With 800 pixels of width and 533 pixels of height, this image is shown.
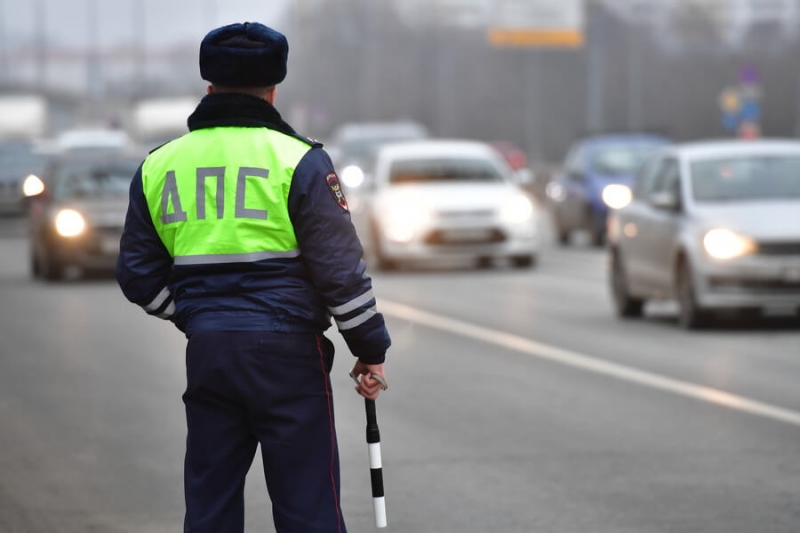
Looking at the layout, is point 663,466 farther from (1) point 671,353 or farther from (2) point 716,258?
(2) point 716,258

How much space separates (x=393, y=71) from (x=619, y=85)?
22526mm

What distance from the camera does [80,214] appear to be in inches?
920

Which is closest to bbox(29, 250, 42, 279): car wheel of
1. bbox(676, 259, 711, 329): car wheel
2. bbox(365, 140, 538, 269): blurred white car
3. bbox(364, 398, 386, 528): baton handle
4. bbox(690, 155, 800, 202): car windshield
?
bbox(365, 140, 538, 269): blurred white car

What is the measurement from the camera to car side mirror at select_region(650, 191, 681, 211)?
16.2m

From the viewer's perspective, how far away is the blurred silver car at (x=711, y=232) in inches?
607

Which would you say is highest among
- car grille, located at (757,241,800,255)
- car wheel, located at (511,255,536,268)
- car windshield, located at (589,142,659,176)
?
car windshield, located at (589,142,659,176)

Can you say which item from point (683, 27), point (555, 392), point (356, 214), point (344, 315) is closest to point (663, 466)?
point (555, 392)

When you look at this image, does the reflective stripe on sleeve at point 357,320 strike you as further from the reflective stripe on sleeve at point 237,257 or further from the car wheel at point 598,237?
the car wheel at point 598,237

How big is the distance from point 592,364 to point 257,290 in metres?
8.72

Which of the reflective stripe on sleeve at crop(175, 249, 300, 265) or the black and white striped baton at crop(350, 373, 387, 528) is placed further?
the black and white striped baton at crop(350, 373, 387, 528)

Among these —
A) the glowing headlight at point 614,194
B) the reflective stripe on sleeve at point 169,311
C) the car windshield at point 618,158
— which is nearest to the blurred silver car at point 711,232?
the glowing headlight at point 614,194

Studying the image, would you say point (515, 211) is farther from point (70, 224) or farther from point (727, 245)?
point (727, 245)

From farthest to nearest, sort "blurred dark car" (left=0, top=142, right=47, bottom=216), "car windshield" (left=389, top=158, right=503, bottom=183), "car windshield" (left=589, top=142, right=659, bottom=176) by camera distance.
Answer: "blurred dark car" (left=0, top=142, right=47, bottom=216)
"car windshield" (left=589, top=142, right=659, bottom=176)
"car windshield" (left=389, top=158, right=503, bottom=183)

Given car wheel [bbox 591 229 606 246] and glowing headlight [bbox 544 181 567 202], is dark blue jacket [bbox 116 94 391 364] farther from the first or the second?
glowing headlight [bbox 544 181 567 202]
